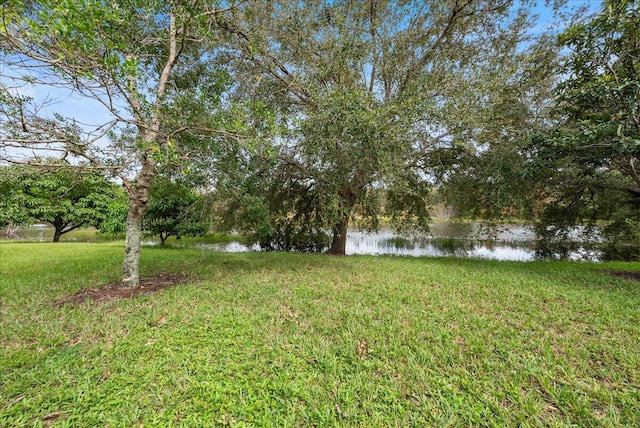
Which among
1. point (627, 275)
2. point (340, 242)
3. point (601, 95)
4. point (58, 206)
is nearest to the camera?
point (601, 95)

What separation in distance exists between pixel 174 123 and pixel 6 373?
2.91m

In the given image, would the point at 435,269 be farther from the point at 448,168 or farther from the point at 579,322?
the point at 448,168

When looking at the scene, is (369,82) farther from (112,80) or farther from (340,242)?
(112,80)

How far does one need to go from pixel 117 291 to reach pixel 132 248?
66 cm

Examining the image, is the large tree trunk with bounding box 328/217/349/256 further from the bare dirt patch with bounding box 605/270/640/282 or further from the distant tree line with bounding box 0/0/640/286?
the bare dirt patch with bounding box 605/270/640/282

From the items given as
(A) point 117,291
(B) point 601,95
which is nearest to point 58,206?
(A) point 117,291

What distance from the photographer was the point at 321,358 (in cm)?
223

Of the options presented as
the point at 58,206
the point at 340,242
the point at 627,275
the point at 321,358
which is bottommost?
the point at 321,358

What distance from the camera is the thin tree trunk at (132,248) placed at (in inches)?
151

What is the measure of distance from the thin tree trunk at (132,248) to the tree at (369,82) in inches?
62.1

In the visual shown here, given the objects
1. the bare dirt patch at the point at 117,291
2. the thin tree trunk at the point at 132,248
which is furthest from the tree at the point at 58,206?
the thin tree trunk at the point at 132,248

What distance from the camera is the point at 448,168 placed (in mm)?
7949

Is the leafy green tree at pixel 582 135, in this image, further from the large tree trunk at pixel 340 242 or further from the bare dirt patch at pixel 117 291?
the bare dirt patch at pixel 117 291

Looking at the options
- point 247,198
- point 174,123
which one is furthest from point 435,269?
point 174,123
